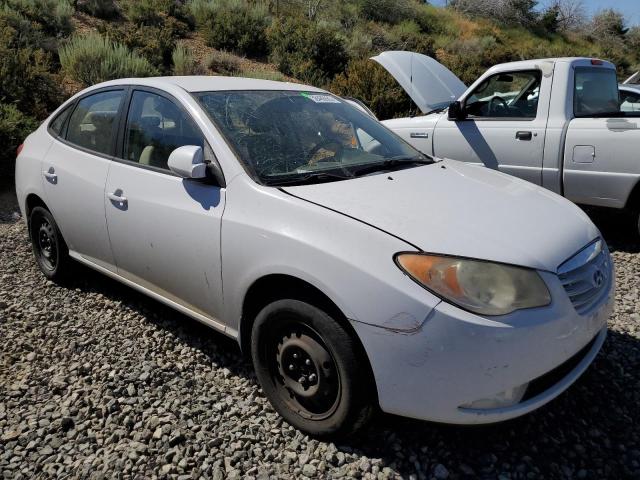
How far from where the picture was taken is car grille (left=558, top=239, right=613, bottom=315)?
7.72 ft

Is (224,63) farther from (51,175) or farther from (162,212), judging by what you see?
(162,212)

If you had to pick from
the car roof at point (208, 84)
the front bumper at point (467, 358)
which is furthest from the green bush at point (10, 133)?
the front bumper at point (467, 358)

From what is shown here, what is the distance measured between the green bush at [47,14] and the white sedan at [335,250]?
10169 millimetres

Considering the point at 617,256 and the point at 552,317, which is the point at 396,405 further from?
the point at 617,256

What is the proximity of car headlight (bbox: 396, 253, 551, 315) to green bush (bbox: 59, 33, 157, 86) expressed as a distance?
29.7ft

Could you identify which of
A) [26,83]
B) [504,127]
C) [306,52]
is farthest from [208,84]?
[306,52]

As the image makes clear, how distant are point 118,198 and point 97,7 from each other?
13751mm

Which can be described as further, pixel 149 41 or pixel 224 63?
pixel 224 63

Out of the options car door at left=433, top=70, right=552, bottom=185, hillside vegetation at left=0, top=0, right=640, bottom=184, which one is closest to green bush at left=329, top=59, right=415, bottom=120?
hillside vegetation at left=0, top=0, right=640, bottom=184

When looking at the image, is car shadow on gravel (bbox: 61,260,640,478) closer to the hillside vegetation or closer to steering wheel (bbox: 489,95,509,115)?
steering wheel (bbox: 489,95,509,115)

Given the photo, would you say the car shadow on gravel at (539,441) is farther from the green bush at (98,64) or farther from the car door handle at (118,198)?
the green bush at (98,64)

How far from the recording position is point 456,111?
5.91 meters

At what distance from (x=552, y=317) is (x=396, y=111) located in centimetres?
951

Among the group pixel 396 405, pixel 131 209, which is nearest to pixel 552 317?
pixel 396 405
